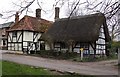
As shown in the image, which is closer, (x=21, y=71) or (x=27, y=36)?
(x=21, y=71)

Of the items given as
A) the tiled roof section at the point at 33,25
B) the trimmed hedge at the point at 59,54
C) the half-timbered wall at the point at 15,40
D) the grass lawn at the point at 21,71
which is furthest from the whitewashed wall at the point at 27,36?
the grass lawn at the point at 21,71

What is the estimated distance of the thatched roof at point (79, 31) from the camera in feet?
122

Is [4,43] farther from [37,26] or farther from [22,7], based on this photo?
[22,7]

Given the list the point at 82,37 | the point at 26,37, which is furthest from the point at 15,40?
the point at 82,37

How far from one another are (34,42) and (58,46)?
26.7 feet

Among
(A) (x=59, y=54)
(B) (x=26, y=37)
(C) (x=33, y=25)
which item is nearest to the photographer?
(A) (x=59, y=54)

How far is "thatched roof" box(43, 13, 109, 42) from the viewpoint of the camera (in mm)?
37312

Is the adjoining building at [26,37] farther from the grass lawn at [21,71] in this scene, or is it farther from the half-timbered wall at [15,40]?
the grass lawn at [21,71]

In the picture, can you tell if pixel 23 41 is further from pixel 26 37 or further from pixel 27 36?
pixel 27 36

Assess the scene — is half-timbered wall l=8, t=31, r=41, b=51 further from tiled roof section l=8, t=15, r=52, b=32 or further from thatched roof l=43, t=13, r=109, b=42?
thatched roof l=43, t=13, r=109, b=42

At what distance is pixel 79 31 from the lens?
39812mm

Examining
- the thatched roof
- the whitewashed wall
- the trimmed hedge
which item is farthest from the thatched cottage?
the whitewashed wall

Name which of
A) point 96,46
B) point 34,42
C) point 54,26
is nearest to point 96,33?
point 96,46

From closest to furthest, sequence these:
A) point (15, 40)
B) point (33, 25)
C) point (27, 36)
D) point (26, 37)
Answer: point (26, 37) → point (27, 36) → point (15, 40) → point (33, 25)
